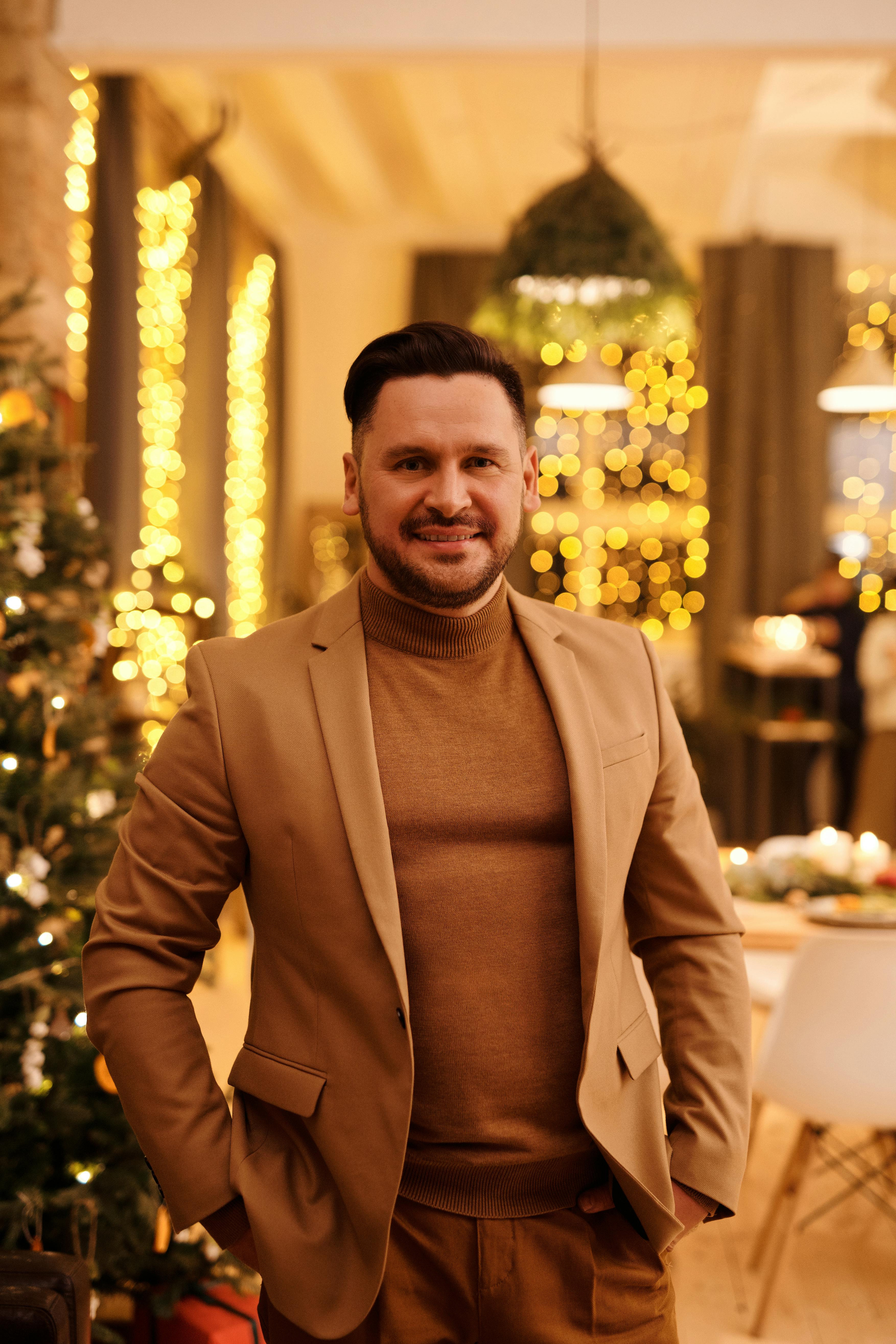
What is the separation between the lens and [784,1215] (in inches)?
106

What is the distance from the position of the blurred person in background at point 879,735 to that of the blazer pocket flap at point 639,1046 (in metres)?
6.14

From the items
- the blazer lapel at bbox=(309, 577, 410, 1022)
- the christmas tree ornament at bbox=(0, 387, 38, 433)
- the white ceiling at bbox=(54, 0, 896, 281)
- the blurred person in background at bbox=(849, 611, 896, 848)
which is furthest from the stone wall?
the blurred person in background at bbox=(849, 611, 896, 848)

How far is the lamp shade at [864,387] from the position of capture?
5582 millimetres

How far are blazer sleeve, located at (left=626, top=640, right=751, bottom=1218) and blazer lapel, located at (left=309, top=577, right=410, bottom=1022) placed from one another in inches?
13.4

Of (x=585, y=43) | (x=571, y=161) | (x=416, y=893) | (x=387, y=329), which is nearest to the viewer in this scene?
(x=416, y=893)

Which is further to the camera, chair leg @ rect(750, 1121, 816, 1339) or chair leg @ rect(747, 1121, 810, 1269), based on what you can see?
chair leg @ rect(747, 1121, 810, 1269)

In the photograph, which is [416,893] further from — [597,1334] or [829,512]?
[829,512]

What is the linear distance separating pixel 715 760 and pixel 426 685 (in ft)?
23.0

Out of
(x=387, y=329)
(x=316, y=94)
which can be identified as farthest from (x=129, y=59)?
(x=387, y=329)

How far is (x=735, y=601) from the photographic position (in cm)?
812

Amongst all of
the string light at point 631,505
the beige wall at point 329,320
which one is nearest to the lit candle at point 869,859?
the string light at point 631,505

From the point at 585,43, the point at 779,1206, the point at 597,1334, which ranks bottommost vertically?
the point at 779,1206

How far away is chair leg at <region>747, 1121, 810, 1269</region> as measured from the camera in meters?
2.75

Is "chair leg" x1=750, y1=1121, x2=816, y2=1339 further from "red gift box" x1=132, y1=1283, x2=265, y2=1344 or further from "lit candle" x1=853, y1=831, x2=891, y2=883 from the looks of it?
"red gift box" x1=132, y1=1283, x2=265, y2=1344
